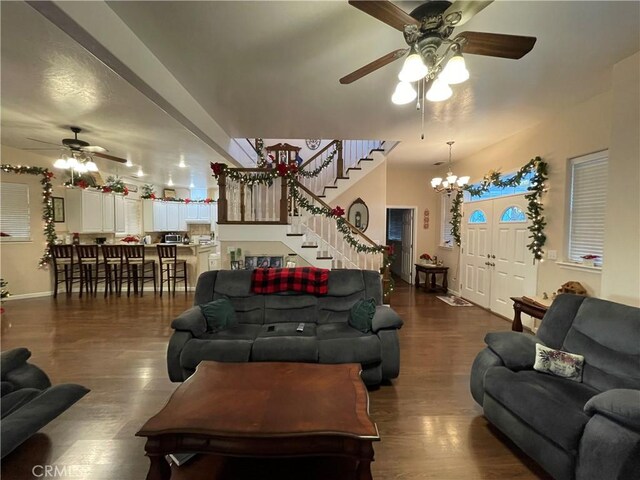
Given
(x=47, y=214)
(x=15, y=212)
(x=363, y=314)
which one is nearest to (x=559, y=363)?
(x=363, y=314)

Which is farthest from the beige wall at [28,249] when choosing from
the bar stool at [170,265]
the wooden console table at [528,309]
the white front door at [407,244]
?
the wooden console table at [528,309]

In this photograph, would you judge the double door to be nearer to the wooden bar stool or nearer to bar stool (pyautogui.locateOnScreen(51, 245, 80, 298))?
the wooden bar stool

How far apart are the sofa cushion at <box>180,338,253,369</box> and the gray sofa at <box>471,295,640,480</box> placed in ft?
6.19

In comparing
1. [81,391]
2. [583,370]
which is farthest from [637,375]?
[81,391]

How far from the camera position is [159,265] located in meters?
6.04

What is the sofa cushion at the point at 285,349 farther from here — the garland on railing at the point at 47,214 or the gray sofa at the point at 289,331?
the garland on railing at the point at 47,214

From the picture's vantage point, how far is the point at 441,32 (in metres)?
1.79

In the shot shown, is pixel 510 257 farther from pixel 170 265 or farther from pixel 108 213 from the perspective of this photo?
pixel 108 213

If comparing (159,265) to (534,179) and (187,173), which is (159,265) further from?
(534,179)

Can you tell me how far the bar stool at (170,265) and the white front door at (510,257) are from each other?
606 cm

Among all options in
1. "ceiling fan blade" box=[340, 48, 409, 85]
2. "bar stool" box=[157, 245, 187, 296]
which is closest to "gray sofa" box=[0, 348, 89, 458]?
"ceiling fan blade" box=[340, 48, 409, 85]

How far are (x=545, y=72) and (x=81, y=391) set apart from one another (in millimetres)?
4783

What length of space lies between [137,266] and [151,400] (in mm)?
4617

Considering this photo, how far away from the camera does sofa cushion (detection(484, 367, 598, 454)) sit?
1487 millimetres
